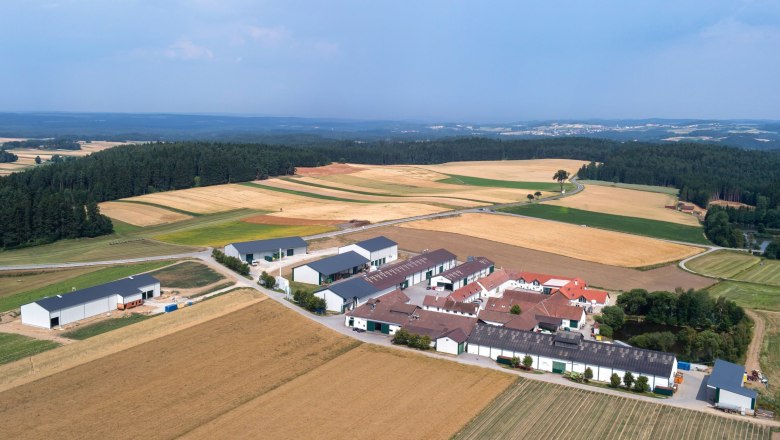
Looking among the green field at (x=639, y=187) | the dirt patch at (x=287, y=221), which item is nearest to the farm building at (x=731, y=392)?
the dirt patch at (x=287, y=221)

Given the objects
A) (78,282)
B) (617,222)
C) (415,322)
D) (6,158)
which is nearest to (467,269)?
(415,322)

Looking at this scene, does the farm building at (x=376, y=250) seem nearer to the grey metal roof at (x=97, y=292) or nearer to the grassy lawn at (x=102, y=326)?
the grey metal roof at (x=97, y=292)

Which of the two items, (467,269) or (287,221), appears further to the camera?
(287,221)

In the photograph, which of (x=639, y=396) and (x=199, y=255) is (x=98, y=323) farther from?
(x=639, y=396)

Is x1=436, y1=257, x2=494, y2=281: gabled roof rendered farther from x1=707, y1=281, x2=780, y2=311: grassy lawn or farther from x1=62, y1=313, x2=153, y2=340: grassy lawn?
x1=62, y1=313, x2=153, y2=340: grassy lawn

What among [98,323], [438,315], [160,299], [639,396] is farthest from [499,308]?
[98,323]

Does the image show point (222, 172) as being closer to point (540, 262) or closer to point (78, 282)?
point (78, 282)

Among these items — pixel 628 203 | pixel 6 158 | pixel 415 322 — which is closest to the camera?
pixel 415 322
